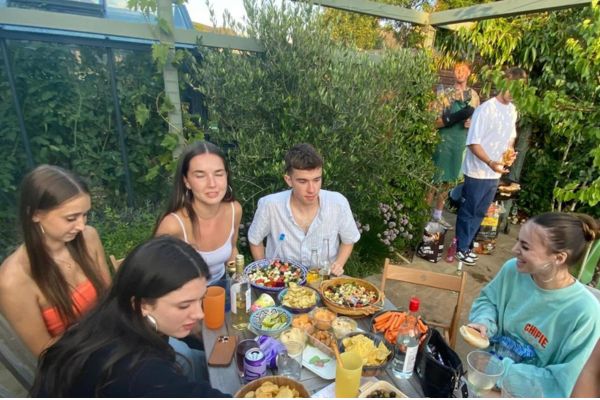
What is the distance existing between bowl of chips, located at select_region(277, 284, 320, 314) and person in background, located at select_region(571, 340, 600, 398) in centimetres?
131

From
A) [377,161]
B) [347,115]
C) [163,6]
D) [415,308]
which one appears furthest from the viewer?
[377,161]

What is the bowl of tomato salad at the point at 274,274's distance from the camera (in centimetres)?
223

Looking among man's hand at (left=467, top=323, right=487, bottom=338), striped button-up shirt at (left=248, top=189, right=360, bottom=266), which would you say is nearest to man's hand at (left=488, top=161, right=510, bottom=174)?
striped button-up shirt at (left=248, top=189, right=360, bottom=266)

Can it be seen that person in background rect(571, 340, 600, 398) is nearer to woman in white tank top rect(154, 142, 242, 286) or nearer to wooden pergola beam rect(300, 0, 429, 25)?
woman in white tank top rect(154, 142, 242, 286)

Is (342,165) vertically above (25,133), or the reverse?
(25,133)

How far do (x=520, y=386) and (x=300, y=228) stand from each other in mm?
1685

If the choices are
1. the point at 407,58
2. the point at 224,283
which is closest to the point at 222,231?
the point at 224,283

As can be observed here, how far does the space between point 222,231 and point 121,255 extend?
5.29 feet

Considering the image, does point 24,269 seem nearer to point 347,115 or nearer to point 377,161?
point 347,115

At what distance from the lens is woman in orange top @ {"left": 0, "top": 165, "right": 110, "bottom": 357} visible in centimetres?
177

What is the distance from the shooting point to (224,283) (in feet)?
7.16

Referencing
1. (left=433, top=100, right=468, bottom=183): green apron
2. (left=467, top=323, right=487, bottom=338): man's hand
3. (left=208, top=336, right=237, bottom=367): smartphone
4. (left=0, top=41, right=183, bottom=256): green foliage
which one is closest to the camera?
(left=208, top=336, right=237, bottom=367): smartphone

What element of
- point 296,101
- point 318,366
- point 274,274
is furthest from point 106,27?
point 318,366

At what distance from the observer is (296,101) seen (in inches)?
142
